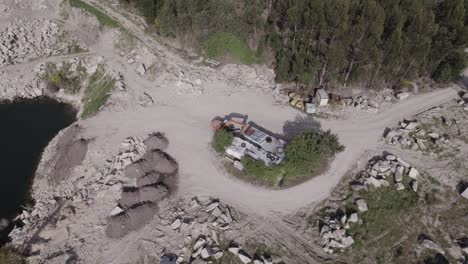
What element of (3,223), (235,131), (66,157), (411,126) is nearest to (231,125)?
(235,131)

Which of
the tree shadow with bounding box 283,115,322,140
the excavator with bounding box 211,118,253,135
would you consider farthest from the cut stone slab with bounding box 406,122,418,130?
the excavator with bounding box 211,118,253,135

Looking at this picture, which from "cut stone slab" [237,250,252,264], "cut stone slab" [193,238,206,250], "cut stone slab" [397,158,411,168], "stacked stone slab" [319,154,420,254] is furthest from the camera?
"cut stone slab" [397,158,411,168]

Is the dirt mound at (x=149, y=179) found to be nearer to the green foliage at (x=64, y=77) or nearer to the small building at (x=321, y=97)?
the green foliage at (x=64, y=77)

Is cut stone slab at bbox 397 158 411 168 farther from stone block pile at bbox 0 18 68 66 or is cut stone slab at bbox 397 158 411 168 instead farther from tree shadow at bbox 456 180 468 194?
stone block pile at bbox 0 18 68 66

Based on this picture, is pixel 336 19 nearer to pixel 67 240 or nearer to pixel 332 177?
pixel 332 177

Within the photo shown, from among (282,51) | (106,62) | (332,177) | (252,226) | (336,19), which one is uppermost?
(336,19)

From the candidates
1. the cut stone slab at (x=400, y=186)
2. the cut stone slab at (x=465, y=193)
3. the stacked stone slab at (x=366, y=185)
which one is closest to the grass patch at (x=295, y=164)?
the stacked stone slab at (x=366, y=185)

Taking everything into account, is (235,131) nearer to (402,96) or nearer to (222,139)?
(222,139)

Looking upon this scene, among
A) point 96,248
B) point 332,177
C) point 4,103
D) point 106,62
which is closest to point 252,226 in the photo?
point 332,177
